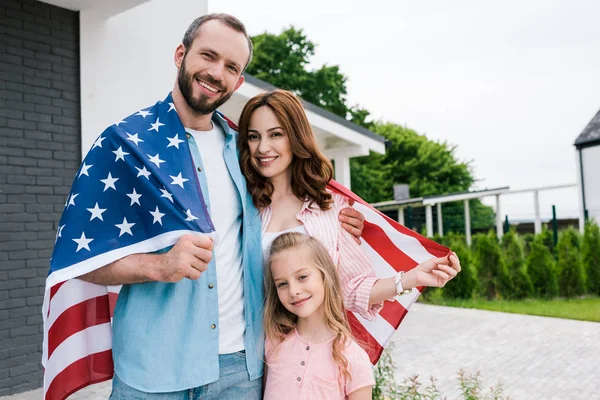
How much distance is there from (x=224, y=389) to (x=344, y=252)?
0.78 metres

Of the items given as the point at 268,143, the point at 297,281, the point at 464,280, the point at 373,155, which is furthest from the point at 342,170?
the point at 373,155

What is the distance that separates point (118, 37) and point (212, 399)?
4.74 metres

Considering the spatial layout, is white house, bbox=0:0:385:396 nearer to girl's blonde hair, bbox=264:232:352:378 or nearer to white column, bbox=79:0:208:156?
white column, bbox=79:0:208:156

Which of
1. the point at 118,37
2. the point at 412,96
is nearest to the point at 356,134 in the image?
the point at 118,37

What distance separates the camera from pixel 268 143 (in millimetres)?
2170

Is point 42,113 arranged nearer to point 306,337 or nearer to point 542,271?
point 306,337

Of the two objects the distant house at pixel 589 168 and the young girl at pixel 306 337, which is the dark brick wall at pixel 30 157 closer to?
the young girl at pixel 306 337

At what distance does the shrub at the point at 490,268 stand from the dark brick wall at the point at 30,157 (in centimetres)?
867

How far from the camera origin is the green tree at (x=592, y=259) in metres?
11.4

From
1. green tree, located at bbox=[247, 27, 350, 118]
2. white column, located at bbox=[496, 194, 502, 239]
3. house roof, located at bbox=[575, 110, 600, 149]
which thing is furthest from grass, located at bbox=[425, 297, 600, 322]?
green tree, located at bbox=[247, 27, 350, 118]

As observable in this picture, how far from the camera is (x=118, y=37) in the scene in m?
5.63

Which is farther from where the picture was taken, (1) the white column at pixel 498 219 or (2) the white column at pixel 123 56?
(1) the white column at pixel 498 219

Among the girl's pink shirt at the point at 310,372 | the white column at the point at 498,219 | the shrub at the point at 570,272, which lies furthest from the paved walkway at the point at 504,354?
the white column at the point at 498,219

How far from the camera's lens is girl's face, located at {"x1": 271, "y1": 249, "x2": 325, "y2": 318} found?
203cm
